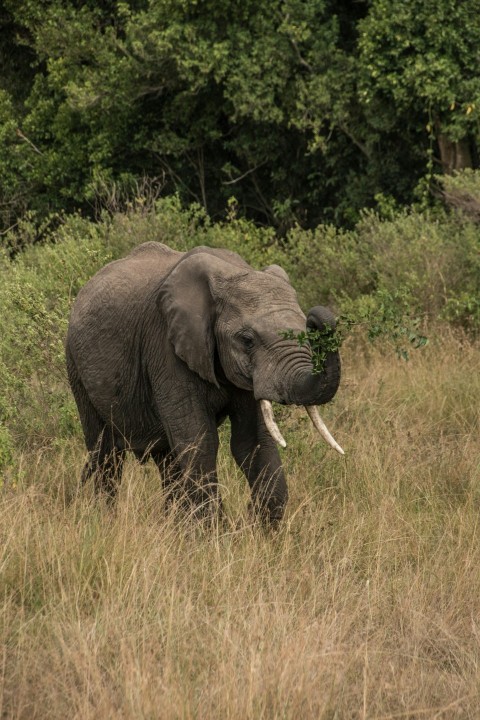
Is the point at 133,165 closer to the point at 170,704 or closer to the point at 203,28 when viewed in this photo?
the point at 203,28

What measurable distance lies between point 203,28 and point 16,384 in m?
10.8

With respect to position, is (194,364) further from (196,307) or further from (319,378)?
(319,378)

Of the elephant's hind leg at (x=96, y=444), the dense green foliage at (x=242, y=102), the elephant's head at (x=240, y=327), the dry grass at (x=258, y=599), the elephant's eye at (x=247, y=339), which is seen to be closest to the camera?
the dry grass at (x=258, y=599)

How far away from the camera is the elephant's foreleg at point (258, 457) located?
659 centimetres

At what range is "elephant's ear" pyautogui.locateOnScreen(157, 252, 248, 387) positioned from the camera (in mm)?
6445

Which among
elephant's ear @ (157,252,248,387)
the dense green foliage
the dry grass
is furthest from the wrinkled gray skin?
the dense green foliage

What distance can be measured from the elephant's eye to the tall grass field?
0.86m

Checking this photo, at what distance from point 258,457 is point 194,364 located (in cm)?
61

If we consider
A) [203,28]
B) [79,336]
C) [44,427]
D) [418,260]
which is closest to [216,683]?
[79,336]

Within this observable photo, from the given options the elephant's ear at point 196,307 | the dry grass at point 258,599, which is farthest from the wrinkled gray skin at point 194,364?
the dry grass at point 258,599

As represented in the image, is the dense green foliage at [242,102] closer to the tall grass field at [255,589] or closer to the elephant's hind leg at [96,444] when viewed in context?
the tall grass field at [255,589]

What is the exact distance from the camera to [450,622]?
18.4 ft

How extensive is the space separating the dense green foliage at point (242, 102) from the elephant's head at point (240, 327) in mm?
10738

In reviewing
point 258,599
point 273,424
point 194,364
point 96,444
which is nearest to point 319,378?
point 273,424
